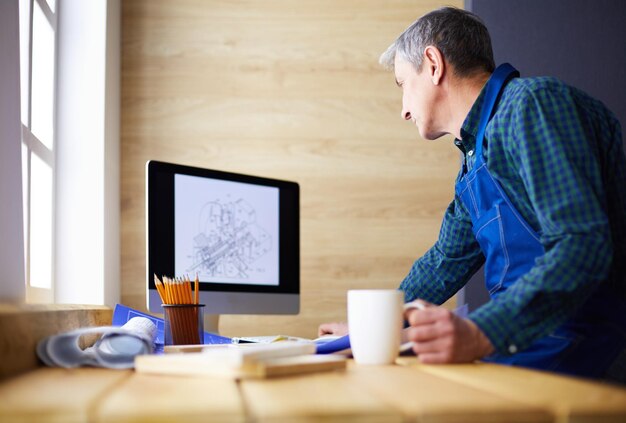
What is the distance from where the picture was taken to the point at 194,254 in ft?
6.16

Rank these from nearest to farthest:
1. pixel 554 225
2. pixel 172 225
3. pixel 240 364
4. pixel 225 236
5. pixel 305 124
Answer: pixel 240 364, pixel 554 225, pixel 172 225, pixel 225 236, pixel 305 124

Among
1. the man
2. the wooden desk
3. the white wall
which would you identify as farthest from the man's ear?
the wooden desk

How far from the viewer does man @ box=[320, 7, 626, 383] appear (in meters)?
0.92

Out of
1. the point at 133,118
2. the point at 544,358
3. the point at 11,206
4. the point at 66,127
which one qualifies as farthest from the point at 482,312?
the point at 133,118

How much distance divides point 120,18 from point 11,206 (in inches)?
60.0

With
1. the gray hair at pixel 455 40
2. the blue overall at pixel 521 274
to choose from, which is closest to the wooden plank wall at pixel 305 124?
the gray hair at pixel 455 40

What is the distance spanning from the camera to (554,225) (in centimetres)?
99

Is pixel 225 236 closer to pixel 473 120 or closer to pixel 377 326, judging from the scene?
pixel 473 120

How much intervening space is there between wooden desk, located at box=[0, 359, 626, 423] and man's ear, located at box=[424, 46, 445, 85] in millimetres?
900

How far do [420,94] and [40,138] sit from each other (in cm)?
103

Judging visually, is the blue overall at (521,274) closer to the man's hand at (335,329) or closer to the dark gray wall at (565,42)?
the man's hand at (335,329)

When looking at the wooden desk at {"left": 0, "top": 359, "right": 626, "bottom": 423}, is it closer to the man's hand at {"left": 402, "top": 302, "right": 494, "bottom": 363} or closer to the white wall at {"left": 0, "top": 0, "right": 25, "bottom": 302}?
the man's hand at {"left": 402, "top": 302, "right": 494, "bottom": 363}

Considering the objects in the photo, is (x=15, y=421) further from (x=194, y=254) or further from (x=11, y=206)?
(x=194, y=254)

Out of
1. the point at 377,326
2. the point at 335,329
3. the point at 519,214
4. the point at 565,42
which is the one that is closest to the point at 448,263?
the point at 335,329
